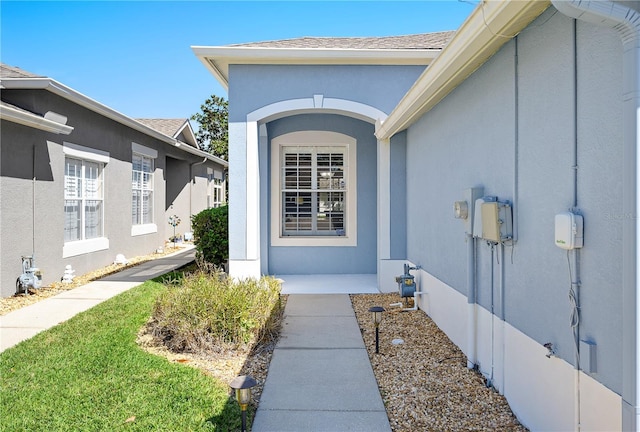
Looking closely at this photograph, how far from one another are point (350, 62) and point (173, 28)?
3532mm

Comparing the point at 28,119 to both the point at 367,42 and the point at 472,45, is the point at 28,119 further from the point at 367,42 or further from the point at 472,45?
the point at 472,45

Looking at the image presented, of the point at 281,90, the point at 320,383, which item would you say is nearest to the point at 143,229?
the point at 281,90

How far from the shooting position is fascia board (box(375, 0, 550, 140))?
299cm

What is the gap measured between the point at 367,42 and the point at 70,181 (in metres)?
7.15

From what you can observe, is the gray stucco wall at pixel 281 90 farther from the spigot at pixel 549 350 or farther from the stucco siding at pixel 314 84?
the spigot at pixel 549 350

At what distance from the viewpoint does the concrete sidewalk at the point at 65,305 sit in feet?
18.8

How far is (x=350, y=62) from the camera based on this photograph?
7.96m

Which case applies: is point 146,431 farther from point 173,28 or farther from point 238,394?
point 173,28

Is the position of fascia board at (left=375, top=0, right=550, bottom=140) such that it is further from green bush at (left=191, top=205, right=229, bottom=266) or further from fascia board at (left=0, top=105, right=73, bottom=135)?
fascia board at (left=0, top=105, right=73, bottom=135)

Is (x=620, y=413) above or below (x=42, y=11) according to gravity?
below

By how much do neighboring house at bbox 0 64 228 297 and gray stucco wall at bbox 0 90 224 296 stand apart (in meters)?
0.02

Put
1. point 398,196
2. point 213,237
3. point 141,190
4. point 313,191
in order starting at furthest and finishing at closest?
point 141,190 → point 313,191 → point 213,237 → point 398,196

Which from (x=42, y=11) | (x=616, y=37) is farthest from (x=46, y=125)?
(x=616, y=37)

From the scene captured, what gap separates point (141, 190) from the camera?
13336 mm
